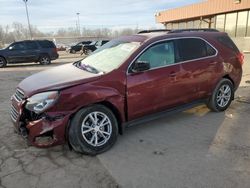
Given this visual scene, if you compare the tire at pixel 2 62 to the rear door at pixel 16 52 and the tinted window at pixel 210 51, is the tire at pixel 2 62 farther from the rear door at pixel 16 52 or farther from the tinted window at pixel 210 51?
the tinted window at pixel 210 51

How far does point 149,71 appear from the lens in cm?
446

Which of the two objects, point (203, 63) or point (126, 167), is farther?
point (203, 63)

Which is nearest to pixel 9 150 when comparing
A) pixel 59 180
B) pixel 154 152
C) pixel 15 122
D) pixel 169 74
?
pixel 15 122

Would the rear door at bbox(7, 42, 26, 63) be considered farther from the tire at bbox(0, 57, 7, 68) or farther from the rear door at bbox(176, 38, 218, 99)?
the rear door at bbox(176, 38, 218, 99)

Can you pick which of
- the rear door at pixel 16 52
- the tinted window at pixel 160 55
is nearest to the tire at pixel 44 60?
the rear door at pixel 16 52

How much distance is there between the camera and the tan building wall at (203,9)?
23.3 metres

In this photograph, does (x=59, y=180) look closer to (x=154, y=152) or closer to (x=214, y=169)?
(x=154, y=152)

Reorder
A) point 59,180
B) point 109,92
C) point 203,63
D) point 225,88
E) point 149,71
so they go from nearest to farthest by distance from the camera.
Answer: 1. point 59,180
2. point 109,92
3. point 149,71
4. point 203,63
5. point 225,88

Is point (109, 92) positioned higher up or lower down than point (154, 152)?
higher up

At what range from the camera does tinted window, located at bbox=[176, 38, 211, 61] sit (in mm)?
4996

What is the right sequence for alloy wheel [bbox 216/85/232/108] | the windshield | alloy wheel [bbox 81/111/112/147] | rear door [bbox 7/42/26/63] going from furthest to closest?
rear door [bbox 7/42/26/63] < alloy wheel [bbox 216/85/232/108] < the windshield < alloy wheel [bbox 81/111/112/147]

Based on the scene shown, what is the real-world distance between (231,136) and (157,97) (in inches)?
55.6

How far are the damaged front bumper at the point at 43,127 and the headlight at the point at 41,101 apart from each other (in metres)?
0.10

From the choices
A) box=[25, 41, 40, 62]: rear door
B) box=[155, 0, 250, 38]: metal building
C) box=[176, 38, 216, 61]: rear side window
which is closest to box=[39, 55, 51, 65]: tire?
box=[25, 41, 40, 62]: rear door
